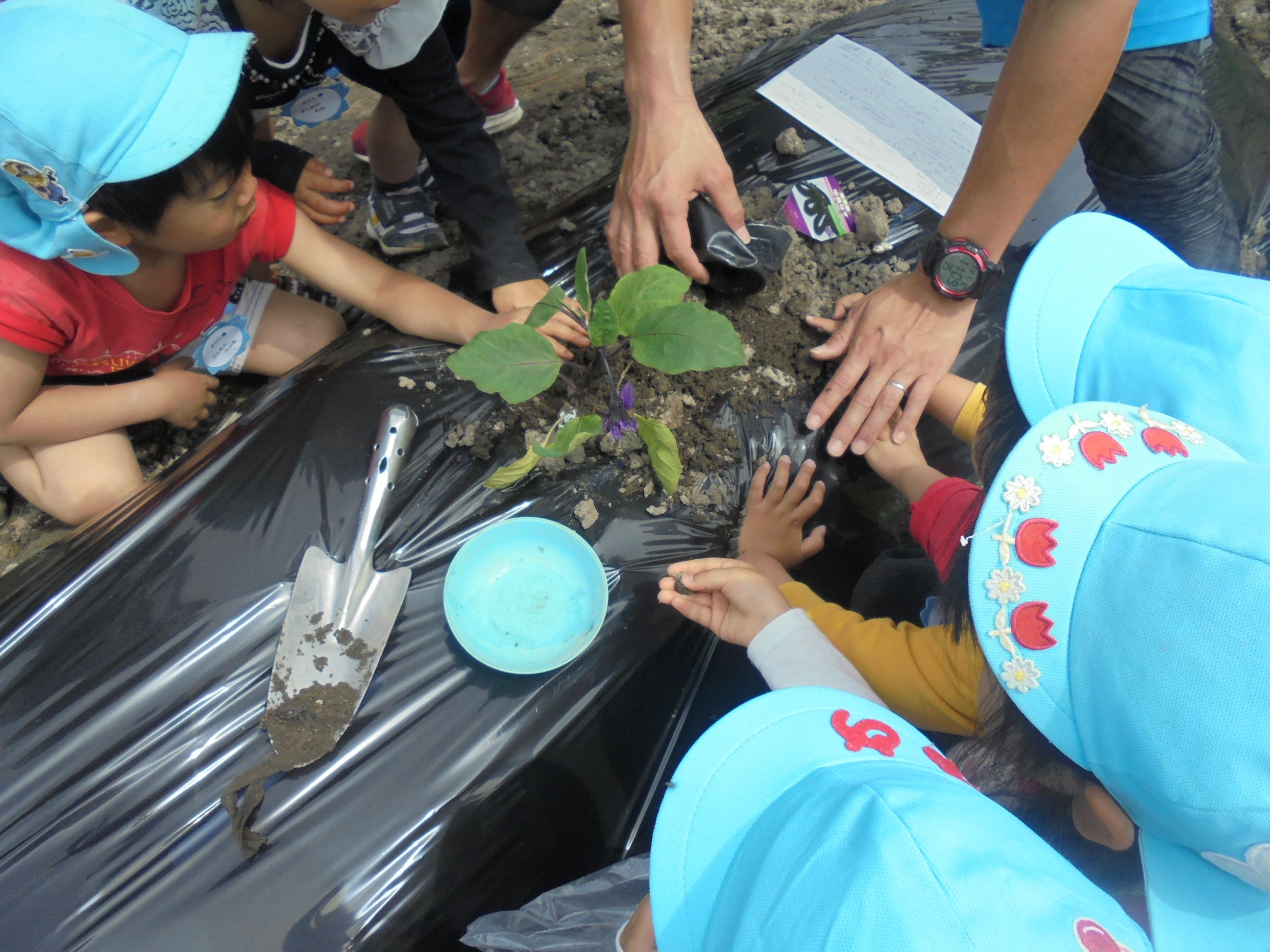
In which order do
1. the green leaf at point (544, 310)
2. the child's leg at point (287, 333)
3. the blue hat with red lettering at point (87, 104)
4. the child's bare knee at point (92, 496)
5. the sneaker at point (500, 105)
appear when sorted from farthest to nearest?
the sneaker at point (500, 105), the child's leg at point (287, 333), the child's bare knee at point (92, 496), the green leaf at point (544, 310), the blue hat with red lettering at point (87, 104)

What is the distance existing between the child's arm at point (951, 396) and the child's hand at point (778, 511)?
25 cm

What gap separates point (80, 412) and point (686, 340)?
1023mm

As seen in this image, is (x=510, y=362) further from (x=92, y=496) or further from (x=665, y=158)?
(x=92, y=496)

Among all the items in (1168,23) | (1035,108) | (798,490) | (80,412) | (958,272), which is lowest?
(80,412)

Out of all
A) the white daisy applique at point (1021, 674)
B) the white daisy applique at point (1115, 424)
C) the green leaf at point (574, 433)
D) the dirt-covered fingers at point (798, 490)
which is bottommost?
the dirt-covered fingers at point (798, 490)

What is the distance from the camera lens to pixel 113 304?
993mm

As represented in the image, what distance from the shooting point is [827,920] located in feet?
1.46

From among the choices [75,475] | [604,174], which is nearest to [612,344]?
[604,174]

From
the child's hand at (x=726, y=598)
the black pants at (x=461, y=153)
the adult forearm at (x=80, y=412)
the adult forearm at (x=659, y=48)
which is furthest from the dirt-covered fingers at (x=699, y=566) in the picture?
the adult forearm at (x=80, y=412)

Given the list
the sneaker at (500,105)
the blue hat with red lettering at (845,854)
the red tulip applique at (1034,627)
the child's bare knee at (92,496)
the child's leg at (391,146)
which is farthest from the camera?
the sneaker at (500,105)

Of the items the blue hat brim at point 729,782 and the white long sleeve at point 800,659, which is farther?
the white long sleeve at point 800,659

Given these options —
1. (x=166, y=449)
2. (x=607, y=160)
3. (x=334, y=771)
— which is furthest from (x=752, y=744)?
(x=607, y=160)

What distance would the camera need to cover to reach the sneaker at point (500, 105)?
1.71m

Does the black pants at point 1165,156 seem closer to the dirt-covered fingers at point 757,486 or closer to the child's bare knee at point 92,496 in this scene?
the dirt-covered fingers at point 757,486
